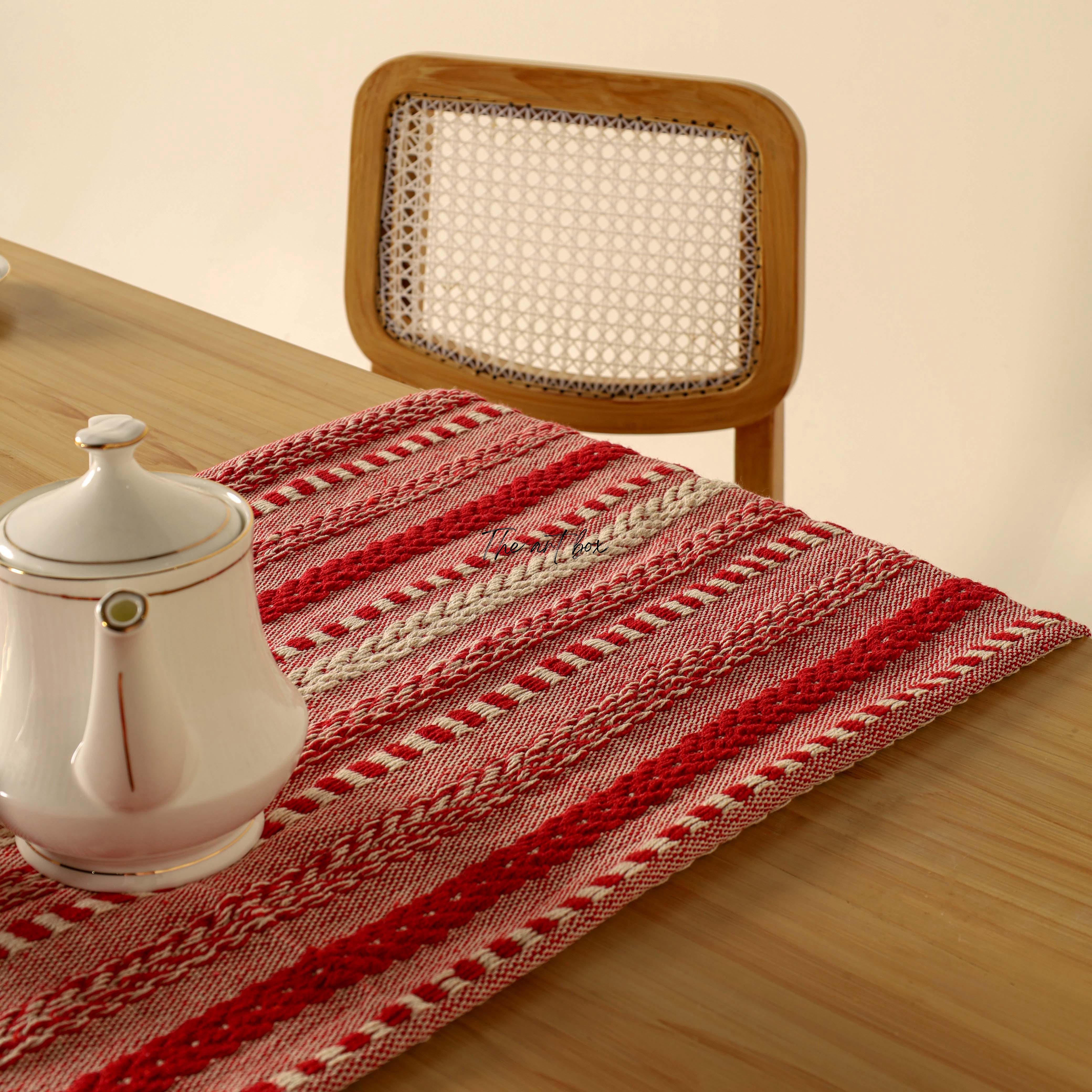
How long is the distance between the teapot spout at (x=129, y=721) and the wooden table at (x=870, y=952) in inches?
4.7

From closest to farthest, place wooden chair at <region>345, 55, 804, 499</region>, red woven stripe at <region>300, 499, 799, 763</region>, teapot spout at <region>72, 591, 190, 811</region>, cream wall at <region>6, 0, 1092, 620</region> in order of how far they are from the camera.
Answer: teapot spout at <region>72, 591, 190, 811</region> < red woven stripe at <region>300, 499, 799, 763</region> < wooden chair at <region>345, 55, 804, 499</region> < cream wall at <region>6, 0, 1092, 620</region>

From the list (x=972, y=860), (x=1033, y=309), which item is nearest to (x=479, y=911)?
(x=972, y=860)

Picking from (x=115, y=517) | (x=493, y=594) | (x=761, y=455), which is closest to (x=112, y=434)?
(x=115, y=517)

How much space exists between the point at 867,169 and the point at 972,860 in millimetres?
1286

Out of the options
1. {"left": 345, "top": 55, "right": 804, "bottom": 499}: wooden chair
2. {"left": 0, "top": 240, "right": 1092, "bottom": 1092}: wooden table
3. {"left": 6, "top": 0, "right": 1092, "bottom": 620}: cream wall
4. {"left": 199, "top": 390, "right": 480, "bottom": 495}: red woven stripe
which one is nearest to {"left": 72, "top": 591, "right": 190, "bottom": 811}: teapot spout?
{"left": 0, "top": 240, "right": 1092, "bottom": 1092}: wooden table

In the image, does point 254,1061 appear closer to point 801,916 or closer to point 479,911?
point 479,911

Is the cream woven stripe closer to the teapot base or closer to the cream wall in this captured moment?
the teapot base

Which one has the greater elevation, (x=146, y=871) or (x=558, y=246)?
(x=558, y=246)

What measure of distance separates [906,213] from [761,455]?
543mm

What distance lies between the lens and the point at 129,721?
14.9 inches

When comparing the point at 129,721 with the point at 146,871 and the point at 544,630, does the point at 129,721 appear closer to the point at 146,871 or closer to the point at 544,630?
the point at 146,871

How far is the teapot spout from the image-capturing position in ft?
1.19

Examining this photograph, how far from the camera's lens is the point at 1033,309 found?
152cm

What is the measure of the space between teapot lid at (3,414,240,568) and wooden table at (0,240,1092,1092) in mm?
184
